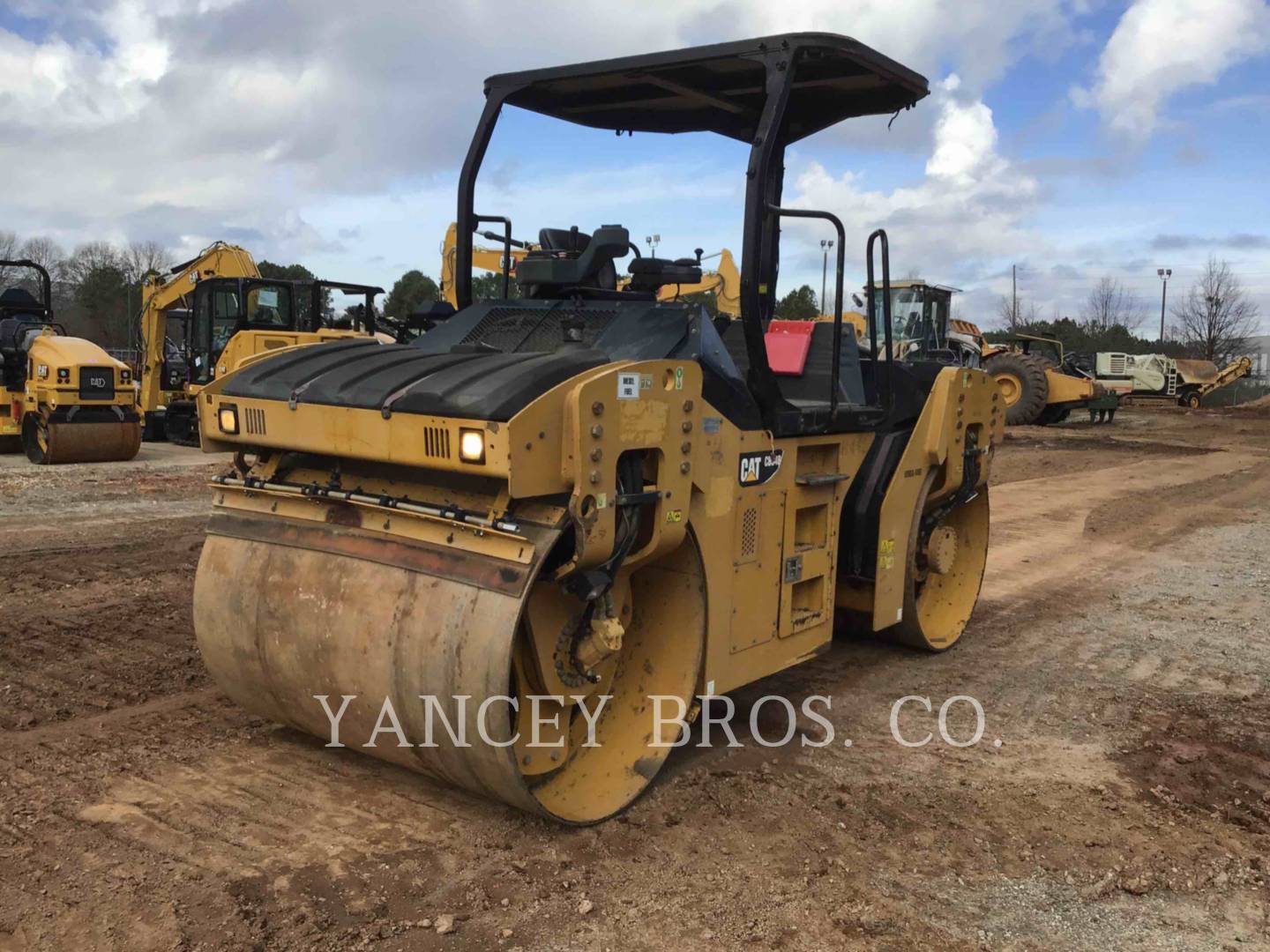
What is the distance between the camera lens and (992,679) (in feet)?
18.3

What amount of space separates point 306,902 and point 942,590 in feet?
14.0

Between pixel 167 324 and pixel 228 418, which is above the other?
pixel 167 324

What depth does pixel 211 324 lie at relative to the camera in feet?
51.1

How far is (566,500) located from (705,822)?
125 centimetres

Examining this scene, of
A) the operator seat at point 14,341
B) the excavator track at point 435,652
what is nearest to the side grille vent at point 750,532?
the excavator track at point 435,652

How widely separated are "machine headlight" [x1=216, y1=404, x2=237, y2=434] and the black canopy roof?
2012mm

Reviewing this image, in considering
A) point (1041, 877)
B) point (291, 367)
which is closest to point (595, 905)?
point (1041, 877)

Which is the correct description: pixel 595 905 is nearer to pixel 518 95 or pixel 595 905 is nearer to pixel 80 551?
pixel 518 95

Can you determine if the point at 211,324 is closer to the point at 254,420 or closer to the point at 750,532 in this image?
the point at 254,420

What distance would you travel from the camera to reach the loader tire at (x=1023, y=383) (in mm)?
22219

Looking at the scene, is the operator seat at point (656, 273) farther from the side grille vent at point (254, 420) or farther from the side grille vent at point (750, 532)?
the side grille vent at point (254, 420)

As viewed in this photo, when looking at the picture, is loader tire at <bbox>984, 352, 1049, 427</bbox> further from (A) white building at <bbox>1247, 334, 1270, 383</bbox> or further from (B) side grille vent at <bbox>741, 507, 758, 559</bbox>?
(A) white building at <bbox>1247, 334, 1270, 383</bbox>

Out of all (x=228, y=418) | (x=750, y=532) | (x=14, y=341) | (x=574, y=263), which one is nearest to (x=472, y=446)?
(x=228, y=418)

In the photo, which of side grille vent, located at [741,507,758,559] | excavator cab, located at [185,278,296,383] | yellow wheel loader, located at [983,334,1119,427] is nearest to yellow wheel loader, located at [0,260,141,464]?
excavator cab, located at [185,278,296,383]
